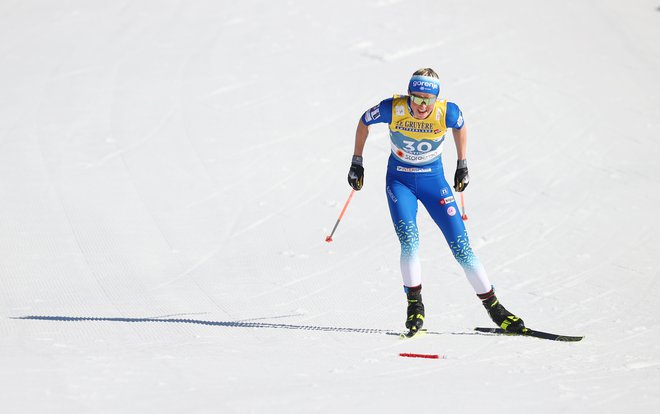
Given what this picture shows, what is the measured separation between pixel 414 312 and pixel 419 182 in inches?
36.1

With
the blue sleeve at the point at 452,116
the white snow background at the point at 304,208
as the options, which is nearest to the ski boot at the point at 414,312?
the white snow background at the point at 304,208

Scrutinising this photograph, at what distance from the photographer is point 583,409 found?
477cm

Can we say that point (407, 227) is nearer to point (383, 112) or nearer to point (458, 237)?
point (458, 237)

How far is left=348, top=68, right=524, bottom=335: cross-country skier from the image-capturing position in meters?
6.46

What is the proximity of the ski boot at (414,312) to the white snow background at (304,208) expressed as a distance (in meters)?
0.19

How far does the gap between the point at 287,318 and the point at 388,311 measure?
82 cm

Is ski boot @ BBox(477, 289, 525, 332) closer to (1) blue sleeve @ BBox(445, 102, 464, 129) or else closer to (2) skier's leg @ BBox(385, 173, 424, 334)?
(2) skier's leg @ BBox(385, 173, 424, 334)

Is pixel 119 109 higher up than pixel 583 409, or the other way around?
pixel 119 109

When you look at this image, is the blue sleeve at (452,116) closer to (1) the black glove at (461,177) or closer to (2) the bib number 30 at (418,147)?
(2) the bib number 30 at (418,147)

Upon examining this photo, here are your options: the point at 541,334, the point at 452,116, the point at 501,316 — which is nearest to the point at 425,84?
the point at 452,116

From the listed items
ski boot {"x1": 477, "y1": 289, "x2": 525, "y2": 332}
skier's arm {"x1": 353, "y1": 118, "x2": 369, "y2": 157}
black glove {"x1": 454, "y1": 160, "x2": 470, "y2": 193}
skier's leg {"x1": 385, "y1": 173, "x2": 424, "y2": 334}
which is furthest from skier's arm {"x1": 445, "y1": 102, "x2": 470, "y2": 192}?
ski boot {"x1": 477, "y1": 289, "x2": 525, "y2": 332}

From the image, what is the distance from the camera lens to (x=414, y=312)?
6594 millimetres

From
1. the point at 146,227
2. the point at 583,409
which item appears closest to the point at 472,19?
the point at 146,227

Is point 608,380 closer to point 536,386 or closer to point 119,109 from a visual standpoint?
point 536,386
